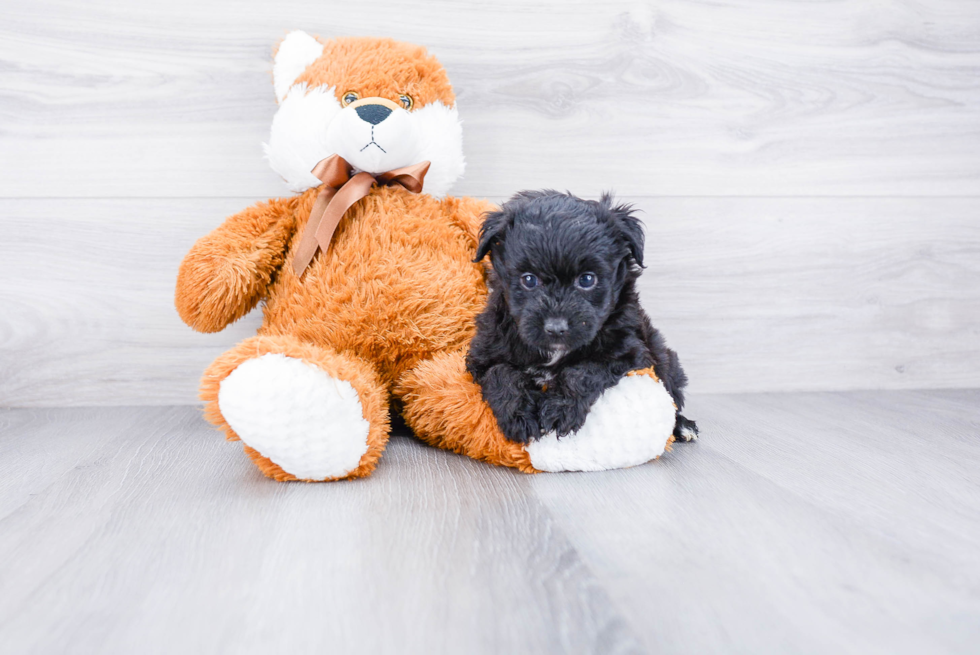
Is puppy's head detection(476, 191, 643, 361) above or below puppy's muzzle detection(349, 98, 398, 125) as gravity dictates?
below

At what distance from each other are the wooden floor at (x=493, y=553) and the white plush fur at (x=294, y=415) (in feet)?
0.15

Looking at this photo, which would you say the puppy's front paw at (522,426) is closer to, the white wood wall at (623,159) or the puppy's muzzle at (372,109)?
the puppy's muzzle at (372,109)

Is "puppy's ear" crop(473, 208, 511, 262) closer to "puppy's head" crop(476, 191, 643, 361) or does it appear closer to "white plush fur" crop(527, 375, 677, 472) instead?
"puppy's head" crop(476, 191, 643, 361)

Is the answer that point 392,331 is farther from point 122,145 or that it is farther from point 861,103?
point 861,103

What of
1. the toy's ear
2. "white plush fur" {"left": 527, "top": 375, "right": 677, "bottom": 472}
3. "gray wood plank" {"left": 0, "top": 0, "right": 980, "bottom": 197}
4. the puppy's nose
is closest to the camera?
the puppy's nose

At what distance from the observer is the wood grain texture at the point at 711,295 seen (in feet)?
4.84

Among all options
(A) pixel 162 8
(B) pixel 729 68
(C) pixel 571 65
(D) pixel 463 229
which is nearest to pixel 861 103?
(B) pixel 729 68

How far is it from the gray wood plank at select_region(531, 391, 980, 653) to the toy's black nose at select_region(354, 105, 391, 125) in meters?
0.66

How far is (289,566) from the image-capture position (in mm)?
695

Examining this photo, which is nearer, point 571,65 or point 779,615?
point 779,615

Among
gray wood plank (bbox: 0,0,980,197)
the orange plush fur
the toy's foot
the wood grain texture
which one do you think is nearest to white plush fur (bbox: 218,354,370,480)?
the toy's foot

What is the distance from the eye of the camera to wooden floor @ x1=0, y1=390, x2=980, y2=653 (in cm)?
58

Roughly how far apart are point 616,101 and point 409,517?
1.09 metres

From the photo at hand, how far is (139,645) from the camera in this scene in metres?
0.56
